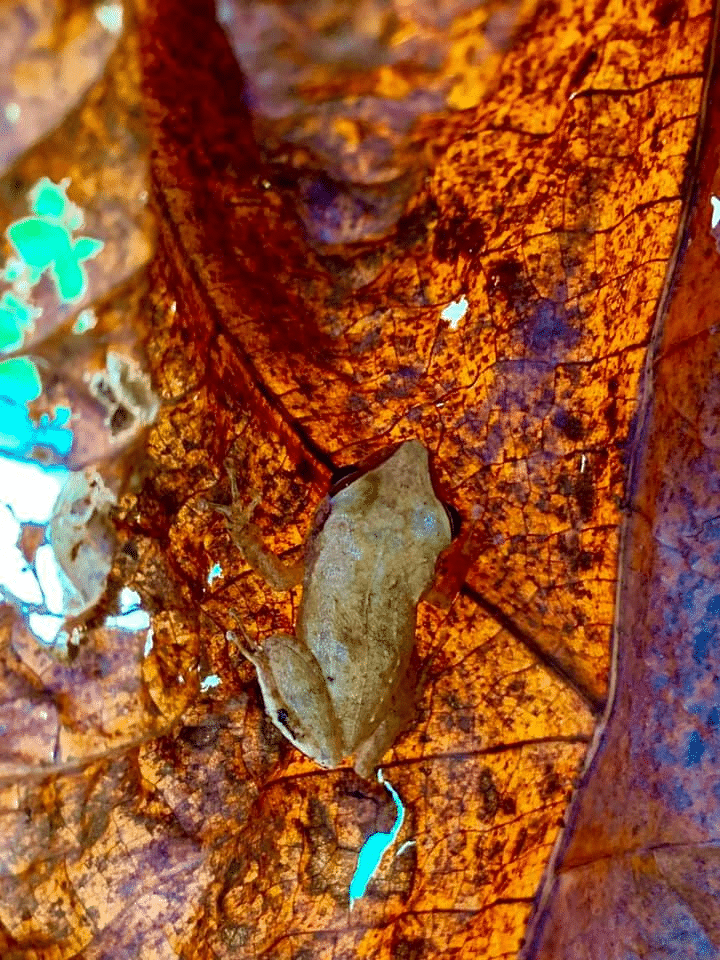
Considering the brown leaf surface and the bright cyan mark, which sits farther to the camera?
the bright cyan mark

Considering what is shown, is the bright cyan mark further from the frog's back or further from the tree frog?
the frog's back

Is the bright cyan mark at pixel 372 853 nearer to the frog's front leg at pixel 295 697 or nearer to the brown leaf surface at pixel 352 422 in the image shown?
the brown leaf surface at pixel 352 422

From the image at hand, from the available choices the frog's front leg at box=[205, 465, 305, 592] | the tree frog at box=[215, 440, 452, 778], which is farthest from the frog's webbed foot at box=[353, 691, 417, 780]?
the frog's front leg at box=[205, 465, 305, 592]

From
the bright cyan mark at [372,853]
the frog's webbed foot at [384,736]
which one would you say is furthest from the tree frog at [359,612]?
the bright cyan mark at [372,853]

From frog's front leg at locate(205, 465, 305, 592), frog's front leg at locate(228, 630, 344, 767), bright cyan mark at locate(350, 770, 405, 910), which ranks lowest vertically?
bright cyan mark at locate(350, 770, 405, 910)

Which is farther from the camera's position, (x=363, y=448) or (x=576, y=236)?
(x=363, y=448)

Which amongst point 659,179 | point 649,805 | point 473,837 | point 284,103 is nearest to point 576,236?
point 659,179

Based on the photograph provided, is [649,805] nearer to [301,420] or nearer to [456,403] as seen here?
[456,403]
